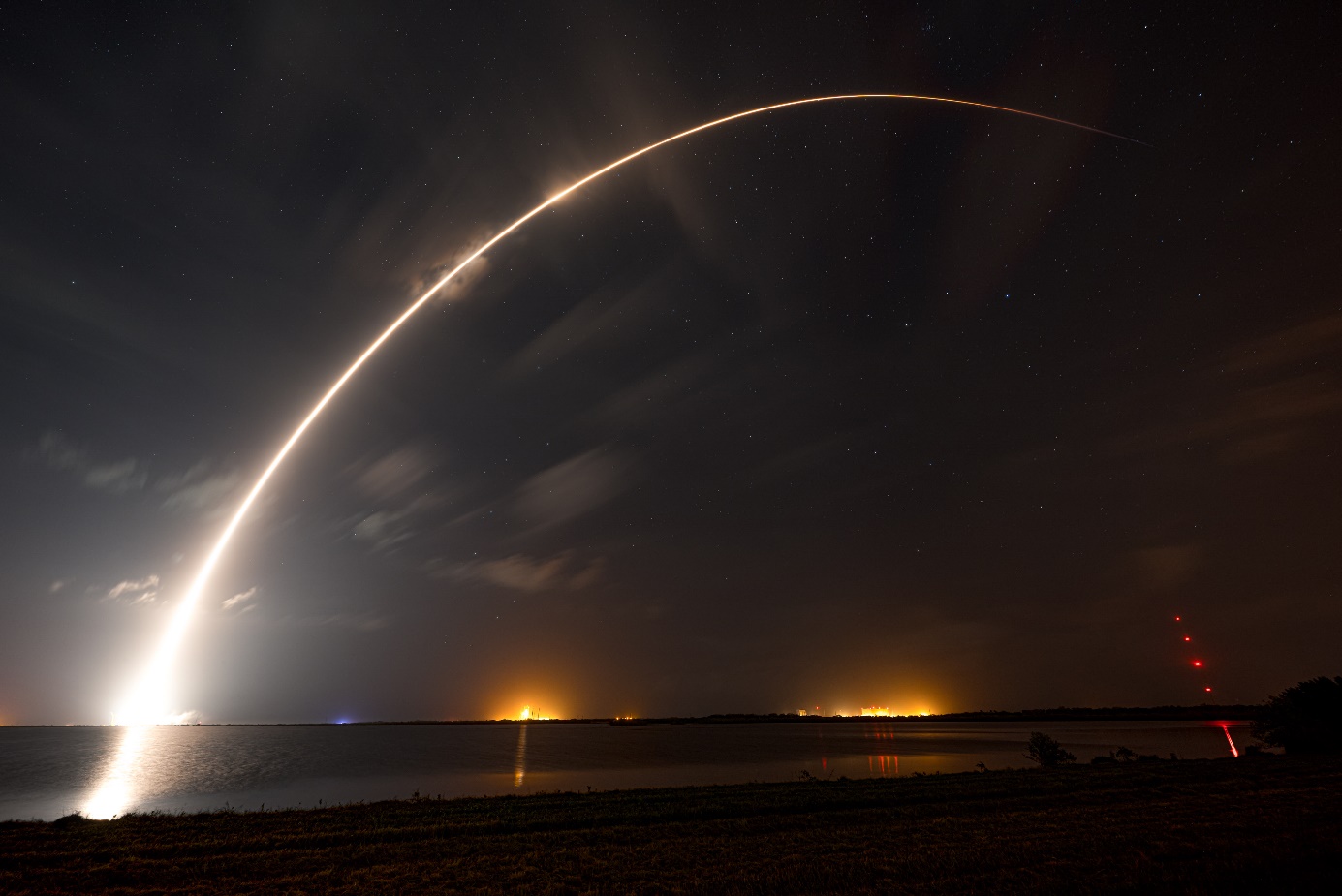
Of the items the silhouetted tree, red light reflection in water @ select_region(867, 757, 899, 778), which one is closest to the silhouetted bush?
red light reflection in water @ select_region(867, 757, 899, 778)

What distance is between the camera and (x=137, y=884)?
14320mm

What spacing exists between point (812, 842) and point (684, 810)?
23.3 ft

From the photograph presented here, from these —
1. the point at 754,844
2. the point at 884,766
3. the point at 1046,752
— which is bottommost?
the point at 754,844

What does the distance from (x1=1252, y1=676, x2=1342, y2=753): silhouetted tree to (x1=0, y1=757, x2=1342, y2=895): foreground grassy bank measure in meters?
18.3

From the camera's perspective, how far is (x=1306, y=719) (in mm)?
40656

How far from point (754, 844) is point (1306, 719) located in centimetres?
4392

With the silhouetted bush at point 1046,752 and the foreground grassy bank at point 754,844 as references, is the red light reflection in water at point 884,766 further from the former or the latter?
the foreground grassy bank at point 754,844

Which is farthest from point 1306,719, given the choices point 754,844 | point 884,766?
point 754,844

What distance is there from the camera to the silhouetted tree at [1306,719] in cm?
3900

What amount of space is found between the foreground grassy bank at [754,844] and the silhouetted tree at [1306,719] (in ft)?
60.0

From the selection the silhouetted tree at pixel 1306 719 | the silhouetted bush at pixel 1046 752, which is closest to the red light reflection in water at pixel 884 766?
the silhouetted bush at pixel 1046 752

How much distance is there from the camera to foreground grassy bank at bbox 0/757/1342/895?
42.7ft

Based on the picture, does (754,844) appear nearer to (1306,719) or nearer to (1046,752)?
(1046,752)

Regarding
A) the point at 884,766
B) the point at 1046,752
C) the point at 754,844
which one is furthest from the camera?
the point at 884,766
